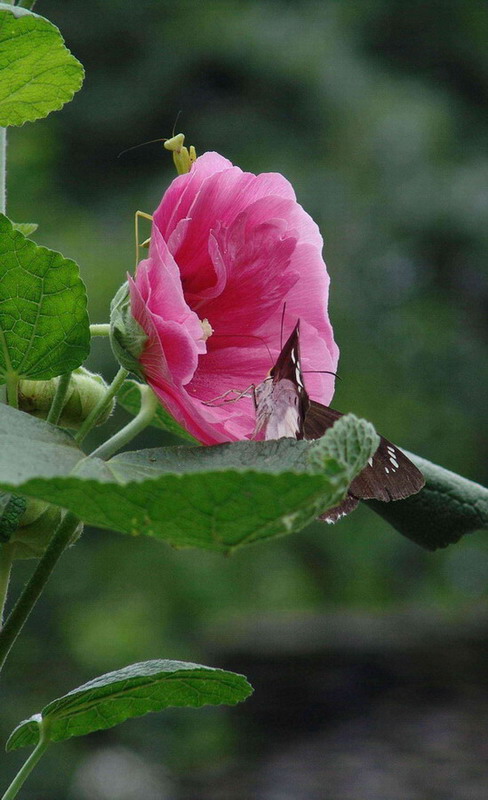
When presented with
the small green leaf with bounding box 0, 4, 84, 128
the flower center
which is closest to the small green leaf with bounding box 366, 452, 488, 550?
the flower center

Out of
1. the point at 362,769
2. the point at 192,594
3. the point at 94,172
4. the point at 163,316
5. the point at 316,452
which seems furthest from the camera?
the point at 94,172

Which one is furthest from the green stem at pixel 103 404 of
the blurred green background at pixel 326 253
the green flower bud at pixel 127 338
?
the blurred green background at pixel 326 253

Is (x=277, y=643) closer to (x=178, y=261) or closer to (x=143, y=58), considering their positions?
(x=143, y=58)

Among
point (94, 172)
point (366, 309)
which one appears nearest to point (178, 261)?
point (366, 309)

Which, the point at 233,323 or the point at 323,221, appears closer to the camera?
the point at 233,323

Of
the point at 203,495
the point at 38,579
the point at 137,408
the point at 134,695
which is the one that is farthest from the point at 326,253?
the point at 203,495

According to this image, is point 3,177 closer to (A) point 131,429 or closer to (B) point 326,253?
(A) point 131,429
